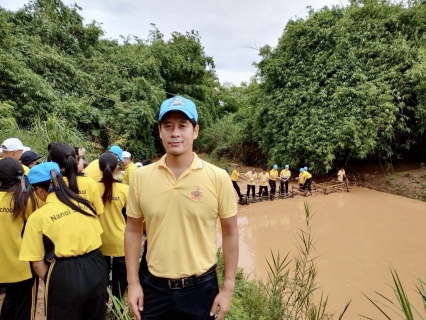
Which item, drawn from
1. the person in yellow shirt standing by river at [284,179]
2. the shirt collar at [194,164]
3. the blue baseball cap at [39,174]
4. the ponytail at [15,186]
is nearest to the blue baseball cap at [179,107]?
the shirt collar at [194,164]

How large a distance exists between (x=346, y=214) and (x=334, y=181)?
3.75m

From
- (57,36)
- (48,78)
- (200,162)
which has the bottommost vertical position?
(200,162)

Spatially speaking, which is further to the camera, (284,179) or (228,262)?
(284,179)

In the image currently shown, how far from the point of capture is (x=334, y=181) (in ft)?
42.9

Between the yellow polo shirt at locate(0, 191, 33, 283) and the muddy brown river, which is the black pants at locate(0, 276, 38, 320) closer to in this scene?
the yellow polo shirt at locate(0, 191, 33, 283)

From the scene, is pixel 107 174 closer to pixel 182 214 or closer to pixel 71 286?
pixel 71 286

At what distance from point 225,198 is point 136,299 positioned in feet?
2.35

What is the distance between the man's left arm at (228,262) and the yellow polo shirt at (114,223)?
4.45 feet

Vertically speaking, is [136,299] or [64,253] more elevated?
[64,253]

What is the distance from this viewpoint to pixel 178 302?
Answer: 4.63 feet

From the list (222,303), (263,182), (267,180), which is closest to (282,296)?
(222,303)

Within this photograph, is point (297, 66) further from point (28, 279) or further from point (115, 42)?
point (28, 279)

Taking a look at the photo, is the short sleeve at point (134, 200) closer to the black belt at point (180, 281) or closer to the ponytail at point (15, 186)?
the black belt at point (180, 281)

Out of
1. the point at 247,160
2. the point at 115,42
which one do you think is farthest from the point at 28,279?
the point at 115,42
